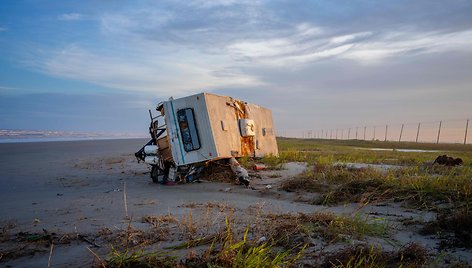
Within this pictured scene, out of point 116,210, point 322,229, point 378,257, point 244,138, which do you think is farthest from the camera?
point 244,138

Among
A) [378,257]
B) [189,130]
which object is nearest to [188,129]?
[189,130]

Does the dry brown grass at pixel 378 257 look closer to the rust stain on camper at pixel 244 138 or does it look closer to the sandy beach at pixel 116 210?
the sandy beach at pixel 116 210

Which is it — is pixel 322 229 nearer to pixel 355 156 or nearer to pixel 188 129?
pixel 188 129

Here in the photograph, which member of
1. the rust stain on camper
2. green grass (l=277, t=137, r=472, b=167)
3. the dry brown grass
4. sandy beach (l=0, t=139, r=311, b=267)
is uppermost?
the rust stain on camper

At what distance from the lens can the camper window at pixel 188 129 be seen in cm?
1080

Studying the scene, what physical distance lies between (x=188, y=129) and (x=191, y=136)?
9.2 inches

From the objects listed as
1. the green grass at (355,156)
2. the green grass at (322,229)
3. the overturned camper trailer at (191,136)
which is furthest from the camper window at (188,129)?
the green grass at (322,229)

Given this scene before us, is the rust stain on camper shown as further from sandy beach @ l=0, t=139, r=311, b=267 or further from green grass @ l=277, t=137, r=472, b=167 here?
sandy beach @ l=0, t=139, r=311, b=267

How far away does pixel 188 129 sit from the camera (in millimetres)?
10844

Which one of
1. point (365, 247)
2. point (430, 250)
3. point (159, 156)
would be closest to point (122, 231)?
point (365, 247)

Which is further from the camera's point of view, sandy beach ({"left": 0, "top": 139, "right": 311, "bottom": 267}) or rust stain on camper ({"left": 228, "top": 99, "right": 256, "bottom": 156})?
rust stain on camper ({"left": 228, "top": 99, "right": 256, "bottom": 156})

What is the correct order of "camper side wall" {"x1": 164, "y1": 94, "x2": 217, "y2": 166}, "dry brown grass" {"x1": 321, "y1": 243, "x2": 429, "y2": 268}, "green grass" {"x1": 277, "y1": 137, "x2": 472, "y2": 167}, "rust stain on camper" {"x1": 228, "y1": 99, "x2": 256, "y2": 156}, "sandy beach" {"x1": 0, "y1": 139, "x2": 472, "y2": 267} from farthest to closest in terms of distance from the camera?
1. "green grass" {"x1": 277, "y1": 137, "x2": 472, "y2": 167}
2. "rust stain on camper" {"x1": 228, "y1": 99, "x2": 256, "y2": 156}
3. "camper side wall" {"x1": 164, "y1": 94, "x2": 217, "y2": 166}
4. "sandy beach" {"x1": 0, "y1": 139, "x2": 472, "y2": 267}
5. "dry brown grass" {"x1": 321, "y1": 243, "x2": 429, "y2": 268}

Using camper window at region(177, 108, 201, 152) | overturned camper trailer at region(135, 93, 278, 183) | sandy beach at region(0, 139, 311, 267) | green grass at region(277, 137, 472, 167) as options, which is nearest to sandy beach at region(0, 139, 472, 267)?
sandy beach at region(0, 139, 311, 267)

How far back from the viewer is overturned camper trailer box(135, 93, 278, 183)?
10797 millimetres
